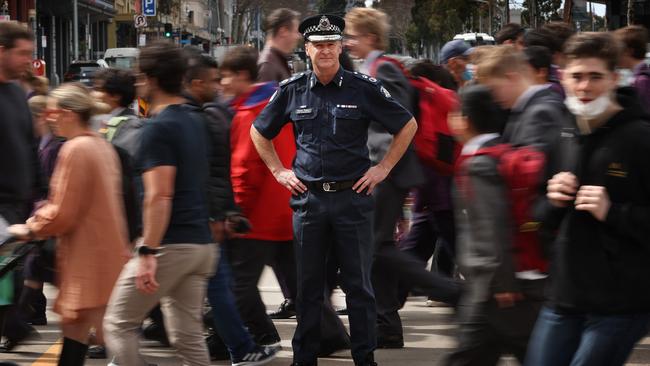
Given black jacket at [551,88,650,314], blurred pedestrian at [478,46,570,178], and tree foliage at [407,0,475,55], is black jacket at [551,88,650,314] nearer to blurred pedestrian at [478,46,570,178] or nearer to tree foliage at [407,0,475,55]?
blurred pedestrian at [478,46,570,178]

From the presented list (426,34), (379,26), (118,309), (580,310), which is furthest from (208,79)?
(426,34)

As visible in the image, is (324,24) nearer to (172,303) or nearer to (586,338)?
(172,303)

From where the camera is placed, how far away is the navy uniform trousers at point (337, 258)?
6402mm

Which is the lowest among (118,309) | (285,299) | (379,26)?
(285,299)

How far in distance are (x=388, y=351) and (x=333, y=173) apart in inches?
64.6

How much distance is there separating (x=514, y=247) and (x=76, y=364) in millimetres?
2204

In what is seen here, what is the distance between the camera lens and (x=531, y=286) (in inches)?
184

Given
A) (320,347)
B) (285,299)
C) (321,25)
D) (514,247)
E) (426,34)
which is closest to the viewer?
(514,247)

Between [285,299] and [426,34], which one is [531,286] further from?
[426,34]

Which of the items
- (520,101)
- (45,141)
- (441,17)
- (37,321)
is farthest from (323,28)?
(441,17)

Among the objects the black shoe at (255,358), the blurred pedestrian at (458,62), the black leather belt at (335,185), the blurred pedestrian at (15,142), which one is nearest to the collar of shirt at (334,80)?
the black leather belt at (335,185)

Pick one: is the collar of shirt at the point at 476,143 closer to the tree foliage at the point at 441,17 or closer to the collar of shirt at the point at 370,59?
the collar of shirt at the point at 370,59

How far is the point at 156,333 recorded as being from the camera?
755cm

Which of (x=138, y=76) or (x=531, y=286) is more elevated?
(x=138, y=76)
